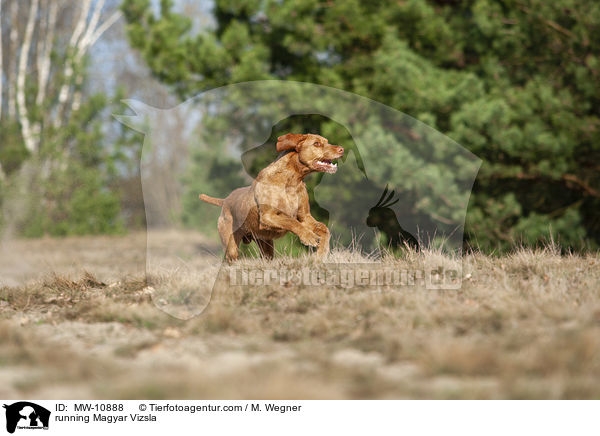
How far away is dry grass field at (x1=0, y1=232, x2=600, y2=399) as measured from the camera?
109 inches

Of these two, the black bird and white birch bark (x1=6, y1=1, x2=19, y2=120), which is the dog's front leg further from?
white birch bark (x1=6, y1=1, x2=19, y2=120)

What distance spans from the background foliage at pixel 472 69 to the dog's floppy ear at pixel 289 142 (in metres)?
5.06

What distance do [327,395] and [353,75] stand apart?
32.9 feet

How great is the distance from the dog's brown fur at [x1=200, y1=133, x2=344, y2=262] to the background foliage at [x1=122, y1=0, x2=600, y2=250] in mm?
5086

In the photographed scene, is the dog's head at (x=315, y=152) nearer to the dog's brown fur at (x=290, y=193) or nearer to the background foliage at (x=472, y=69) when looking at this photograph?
the dog's brown fur at (x=290, y=193)

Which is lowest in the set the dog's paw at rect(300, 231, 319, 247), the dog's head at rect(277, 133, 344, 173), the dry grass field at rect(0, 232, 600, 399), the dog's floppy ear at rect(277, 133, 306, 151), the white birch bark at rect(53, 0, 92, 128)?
the dry grass field at rect(0, 232, 600, 399)

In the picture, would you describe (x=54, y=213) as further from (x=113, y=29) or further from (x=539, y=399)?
(x=539, y=399)

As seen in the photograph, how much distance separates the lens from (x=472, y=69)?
448 inches

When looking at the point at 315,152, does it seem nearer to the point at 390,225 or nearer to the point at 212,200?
the point at 212,200

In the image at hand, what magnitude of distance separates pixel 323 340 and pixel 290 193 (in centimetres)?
146

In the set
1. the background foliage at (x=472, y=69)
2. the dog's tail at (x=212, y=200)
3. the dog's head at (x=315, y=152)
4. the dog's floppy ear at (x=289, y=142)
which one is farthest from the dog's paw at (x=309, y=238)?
the background foliage at (x=472, y=69)

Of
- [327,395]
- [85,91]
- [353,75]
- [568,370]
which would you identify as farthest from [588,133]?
[85,91]

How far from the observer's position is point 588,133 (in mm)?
9914

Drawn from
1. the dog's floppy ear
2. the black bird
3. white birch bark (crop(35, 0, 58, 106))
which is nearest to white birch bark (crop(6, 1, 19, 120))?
white birch bark (crop(35, 0, 58, 106))
